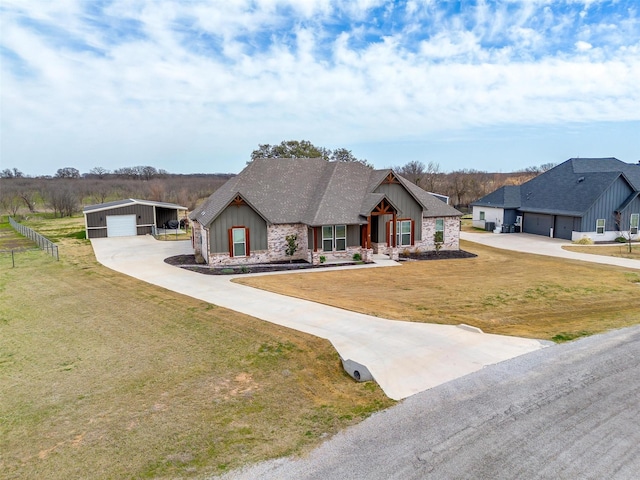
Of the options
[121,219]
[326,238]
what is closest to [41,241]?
[121,219]

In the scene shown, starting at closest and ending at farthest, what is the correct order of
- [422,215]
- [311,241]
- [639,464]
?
[639,464] < [311,241] < [422,215]

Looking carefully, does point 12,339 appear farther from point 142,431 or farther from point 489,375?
point 489,375

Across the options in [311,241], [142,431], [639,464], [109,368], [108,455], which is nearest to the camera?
[639,464]

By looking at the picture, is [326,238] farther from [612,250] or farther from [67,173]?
[67,173]

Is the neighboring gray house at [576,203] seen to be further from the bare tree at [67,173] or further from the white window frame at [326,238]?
the bare tree at [67,173]

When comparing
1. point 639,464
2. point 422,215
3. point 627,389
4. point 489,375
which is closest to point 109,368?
point 489,375

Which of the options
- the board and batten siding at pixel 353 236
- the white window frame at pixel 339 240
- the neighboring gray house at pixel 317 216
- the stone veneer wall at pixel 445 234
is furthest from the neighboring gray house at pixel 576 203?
the white window frame at pixel 339 240

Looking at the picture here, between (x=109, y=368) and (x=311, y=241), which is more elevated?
(x=311, y=241)
